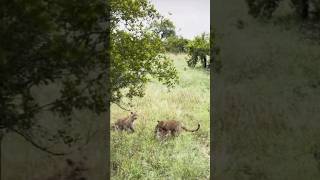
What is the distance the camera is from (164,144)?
67.8 ft

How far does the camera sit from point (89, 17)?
8.70 m

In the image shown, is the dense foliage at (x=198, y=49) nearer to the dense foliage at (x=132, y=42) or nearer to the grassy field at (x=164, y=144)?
the grassy field at (x=164, y=144)

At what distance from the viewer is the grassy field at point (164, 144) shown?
17.9 m

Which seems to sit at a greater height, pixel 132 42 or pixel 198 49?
pixel 198 49

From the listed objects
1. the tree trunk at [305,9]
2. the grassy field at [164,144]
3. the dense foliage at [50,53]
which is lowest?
the grassy field at [164,144]

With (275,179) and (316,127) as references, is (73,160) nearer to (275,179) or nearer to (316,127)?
(275,179)

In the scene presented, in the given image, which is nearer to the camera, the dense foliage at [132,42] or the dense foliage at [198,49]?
the dense foliage at [132,42]

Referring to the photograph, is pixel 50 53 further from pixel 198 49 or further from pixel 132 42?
pixel 198 49

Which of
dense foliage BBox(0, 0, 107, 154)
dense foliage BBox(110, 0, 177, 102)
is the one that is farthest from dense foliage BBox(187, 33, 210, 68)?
dense foliage BBox(0, 0, 107, 154)

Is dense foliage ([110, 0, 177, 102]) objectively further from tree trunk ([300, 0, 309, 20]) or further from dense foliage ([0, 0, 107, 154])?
dense foliage ([0, 0, 107, 154])

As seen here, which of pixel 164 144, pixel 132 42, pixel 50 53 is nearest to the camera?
pixel 50 53

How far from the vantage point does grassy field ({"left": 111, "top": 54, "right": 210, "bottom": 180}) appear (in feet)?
58.8

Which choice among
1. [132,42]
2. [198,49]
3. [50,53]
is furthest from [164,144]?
[198,49]

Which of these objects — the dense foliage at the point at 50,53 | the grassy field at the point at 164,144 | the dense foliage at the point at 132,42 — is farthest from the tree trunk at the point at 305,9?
the dense foliage at the point at 50,53
